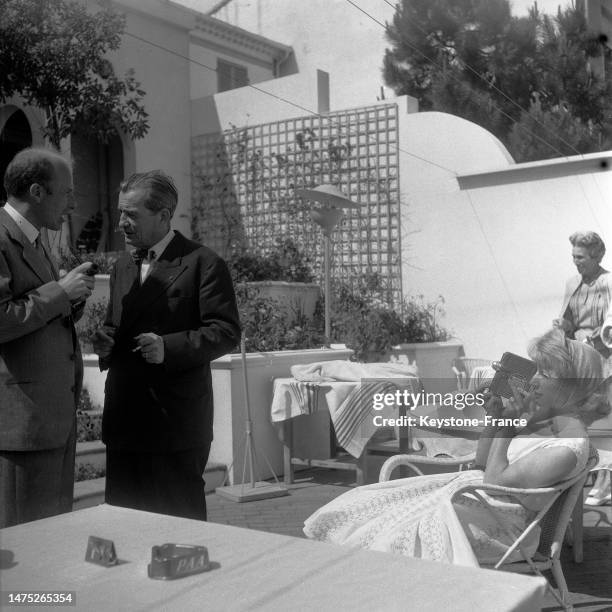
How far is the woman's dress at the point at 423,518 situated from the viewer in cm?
220

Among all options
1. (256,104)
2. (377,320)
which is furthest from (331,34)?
(377,320)

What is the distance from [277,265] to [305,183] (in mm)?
1160

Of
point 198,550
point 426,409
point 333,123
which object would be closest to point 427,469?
point 426,409

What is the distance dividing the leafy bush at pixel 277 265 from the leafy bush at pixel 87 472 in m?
4.47

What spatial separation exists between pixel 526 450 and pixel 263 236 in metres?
7.75

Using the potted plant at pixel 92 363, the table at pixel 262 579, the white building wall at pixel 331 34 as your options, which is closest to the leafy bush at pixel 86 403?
the potted plant at pixel 92 363

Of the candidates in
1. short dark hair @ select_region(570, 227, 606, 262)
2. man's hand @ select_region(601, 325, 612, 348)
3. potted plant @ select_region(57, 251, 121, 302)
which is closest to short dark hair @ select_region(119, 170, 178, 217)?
man's hand @ select_region(601, 325, 612, 348)

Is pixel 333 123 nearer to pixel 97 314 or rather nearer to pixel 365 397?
pixel 97 314

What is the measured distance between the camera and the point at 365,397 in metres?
4.87

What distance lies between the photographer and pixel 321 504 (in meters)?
4.63

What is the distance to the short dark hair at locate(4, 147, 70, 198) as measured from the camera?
2.15 meters

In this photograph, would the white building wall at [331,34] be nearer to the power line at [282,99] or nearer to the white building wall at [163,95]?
the power line at [282,99]

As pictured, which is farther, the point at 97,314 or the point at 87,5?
the point at 87,5

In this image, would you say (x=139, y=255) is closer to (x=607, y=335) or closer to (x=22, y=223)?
(x=22, y=223)
